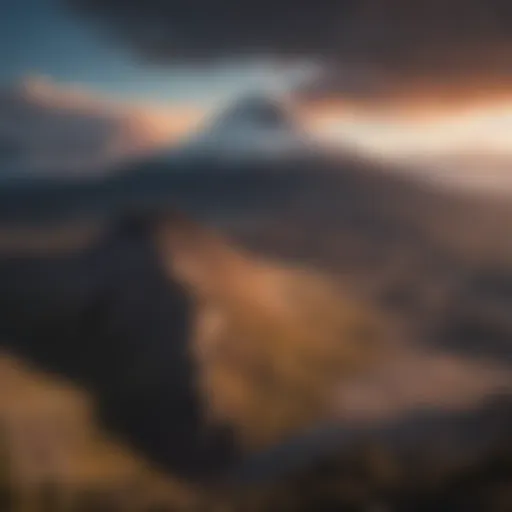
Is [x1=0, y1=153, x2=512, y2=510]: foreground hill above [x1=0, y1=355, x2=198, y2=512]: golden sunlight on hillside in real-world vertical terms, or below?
above

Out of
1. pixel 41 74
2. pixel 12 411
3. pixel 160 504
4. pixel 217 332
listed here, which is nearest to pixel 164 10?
pixel 41 74

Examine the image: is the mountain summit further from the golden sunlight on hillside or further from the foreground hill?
the golden sunlight on hillside

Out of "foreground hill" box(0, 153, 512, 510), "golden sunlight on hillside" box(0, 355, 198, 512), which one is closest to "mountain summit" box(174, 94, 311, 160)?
"foreground hill" box(0, 153, 512, 510)

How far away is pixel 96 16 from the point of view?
1202mm

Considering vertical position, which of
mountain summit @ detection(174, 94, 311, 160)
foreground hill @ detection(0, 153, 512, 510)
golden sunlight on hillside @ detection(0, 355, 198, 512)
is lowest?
golden sunlight on hillside @ detection(0, 355, 198, 512)

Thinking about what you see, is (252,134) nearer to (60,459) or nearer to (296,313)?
(296,313)

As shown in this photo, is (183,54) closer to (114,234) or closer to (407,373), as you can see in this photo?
(114,234)

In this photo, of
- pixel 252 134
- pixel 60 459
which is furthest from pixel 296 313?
pixel 60 459

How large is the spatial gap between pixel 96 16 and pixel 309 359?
776mm

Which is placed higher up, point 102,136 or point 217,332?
point 102,136

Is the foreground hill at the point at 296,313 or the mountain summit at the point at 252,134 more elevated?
the mountain summit at the point at 252,134

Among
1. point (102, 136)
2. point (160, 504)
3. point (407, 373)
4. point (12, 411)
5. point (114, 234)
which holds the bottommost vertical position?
point (160, 504)

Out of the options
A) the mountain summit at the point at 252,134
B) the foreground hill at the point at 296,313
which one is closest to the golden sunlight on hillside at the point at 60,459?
the foreground hill at the point at 296,313

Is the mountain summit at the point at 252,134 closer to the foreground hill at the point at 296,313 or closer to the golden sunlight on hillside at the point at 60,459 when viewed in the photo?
the foreground hill at the point at 296,313
